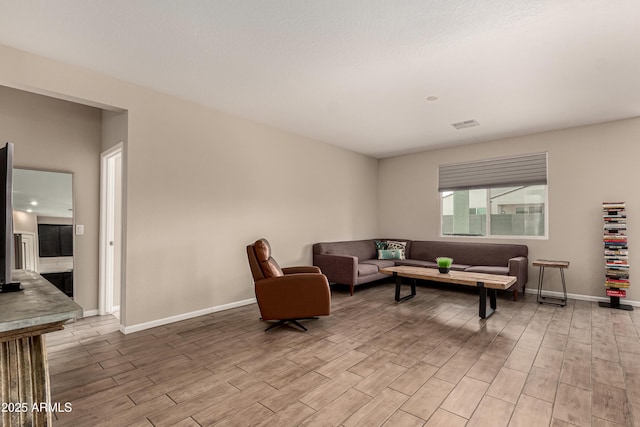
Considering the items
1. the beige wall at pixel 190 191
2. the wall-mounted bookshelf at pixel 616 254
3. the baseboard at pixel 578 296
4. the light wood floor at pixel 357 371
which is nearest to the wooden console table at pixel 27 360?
the light wood floor at pixel 357 371

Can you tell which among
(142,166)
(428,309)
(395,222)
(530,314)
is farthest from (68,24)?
(395,222)

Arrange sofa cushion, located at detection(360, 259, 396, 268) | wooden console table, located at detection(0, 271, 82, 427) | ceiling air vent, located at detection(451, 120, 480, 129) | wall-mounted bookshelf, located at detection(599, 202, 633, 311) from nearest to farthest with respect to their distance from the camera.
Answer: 1. wooden console table, located at detection(0, 271, 82, 427)
2. wall-mounted bookshelf, located at detection(599, 202, 633, 311)
3. ceiling air vent, located at detection(451, 120, 480, 129)
4. sofa cushion, located at detection(360, 259, 396, 268)

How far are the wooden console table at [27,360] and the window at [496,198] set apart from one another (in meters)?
6.11

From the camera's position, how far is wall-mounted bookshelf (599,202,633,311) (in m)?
4.24

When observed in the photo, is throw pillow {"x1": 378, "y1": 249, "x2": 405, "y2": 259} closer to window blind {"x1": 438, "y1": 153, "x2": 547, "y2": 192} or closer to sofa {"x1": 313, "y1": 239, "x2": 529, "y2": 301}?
sofa {"x1": 313, "y1": 239, "x2": 529, "y2": 301}

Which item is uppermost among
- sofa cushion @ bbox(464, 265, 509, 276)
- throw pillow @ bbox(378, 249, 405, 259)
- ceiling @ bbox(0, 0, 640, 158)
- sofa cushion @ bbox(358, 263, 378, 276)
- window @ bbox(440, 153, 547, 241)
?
ceiling @ bbox(0, 0, 640, 158)

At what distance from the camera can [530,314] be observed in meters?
4.02

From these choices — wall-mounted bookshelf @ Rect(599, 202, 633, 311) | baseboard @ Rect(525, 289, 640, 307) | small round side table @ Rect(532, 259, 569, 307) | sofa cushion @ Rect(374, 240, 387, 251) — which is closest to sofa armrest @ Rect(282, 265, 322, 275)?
sofa cushion @ Rect(374, 240, 387, 251)

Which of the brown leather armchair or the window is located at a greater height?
the window

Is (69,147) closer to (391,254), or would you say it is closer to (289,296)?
(289,296)

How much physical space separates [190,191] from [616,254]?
5.72 metres

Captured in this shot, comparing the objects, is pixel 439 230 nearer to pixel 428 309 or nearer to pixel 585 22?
pixel 428 309

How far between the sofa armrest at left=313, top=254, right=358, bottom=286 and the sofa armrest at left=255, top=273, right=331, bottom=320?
1.63 meters

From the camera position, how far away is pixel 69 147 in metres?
3.84
